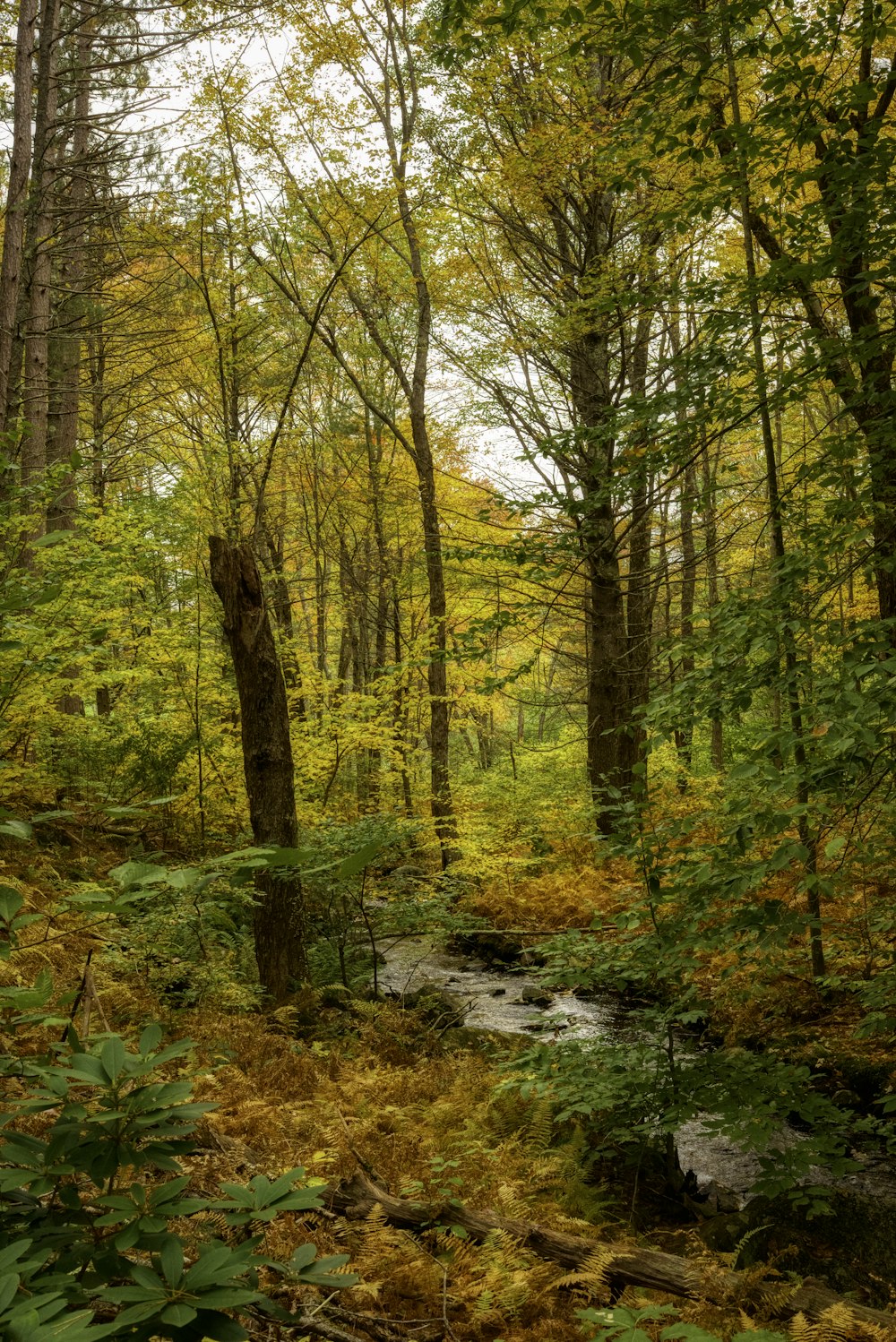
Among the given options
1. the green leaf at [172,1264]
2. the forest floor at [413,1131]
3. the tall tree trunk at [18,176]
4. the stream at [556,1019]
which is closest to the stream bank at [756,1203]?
the stream at [556,1019]

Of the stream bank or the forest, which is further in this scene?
the stream bank

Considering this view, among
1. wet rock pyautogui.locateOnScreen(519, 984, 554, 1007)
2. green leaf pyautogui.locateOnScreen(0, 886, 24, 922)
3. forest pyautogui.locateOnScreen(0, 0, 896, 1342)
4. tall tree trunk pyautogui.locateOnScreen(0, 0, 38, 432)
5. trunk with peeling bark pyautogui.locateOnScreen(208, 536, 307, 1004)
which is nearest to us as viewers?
green leaf pyautogui.locateOnScreen(0, 886, 24, 922)

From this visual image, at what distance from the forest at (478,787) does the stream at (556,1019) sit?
0.25 feet

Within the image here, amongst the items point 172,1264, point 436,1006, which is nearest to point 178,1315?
point 172,1264

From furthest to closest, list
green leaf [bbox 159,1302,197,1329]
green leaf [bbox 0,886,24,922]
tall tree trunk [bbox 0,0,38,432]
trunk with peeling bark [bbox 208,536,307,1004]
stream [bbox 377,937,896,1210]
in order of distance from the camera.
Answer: trunk with peeling bark [bbox 208,536,307,1004] < tall tree trunk [bbox 0,0,38,432] < stream [bbox 377,937,896,1210] < green leaf [bbox 0,886,24,922] < green leaf [bbox 159,1302,197,1329]

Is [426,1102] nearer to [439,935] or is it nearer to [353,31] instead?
[439,935]

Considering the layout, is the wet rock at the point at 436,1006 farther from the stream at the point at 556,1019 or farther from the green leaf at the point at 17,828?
the green leaf at the point at 17,828

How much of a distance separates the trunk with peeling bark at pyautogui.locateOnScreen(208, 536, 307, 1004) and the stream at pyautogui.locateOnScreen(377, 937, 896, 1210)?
1391mm

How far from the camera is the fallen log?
289 cm

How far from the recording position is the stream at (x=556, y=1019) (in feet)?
15.7

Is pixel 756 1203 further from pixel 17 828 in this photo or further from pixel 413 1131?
pixel 17 828

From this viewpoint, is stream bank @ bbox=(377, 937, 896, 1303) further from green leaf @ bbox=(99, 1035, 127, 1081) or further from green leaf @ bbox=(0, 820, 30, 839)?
green leaf @ bbox=(0, 820, 30, 839)

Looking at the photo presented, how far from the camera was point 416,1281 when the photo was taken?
9.07ft

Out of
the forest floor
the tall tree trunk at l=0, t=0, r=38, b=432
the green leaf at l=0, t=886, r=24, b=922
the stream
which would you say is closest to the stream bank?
the stream
